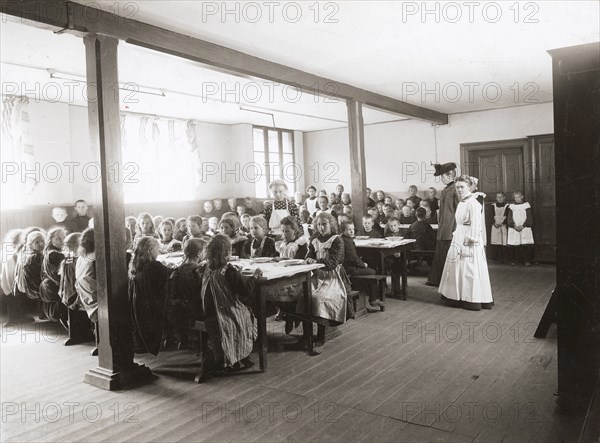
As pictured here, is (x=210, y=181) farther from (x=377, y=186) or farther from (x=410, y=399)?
(x=410, y=399)

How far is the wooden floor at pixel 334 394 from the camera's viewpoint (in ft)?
11.1

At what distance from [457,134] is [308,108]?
3.86 m

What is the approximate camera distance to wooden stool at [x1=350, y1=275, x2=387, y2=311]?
6.48 metres

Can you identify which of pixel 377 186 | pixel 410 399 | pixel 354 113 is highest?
pixel 354 113

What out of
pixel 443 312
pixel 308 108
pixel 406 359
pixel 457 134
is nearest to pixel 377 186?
pixel 457 134

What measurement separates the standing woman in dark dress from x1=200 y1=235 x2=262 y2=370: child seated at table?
2.24 meters

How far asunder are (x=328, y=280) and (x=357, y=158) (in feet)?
11.9

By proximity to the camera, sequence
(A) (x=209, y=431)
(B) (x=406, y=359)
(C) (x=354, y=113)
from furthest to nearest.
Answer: (C) (x=354, y=113)
(B) (x=406, y=359)
(A) (x=209, y=431)

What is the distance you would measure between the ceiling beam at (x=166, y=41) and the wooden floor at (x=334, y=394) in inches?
123

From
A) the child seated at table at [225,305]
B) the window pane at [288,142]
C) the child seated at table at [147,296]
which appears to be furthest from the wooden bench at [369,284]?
the window pane at [288,142]

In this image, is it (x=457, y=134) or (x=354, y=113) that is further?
(x=457, y=134)

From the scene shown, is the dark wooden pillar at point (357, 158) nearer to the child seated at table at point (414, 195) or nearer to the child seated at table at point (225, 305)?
the child seated at table at point (414, 195)

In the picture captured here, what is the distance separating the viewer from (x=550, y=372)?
4.28 meters

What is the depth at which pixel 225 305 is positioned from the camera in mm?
→ 4367
